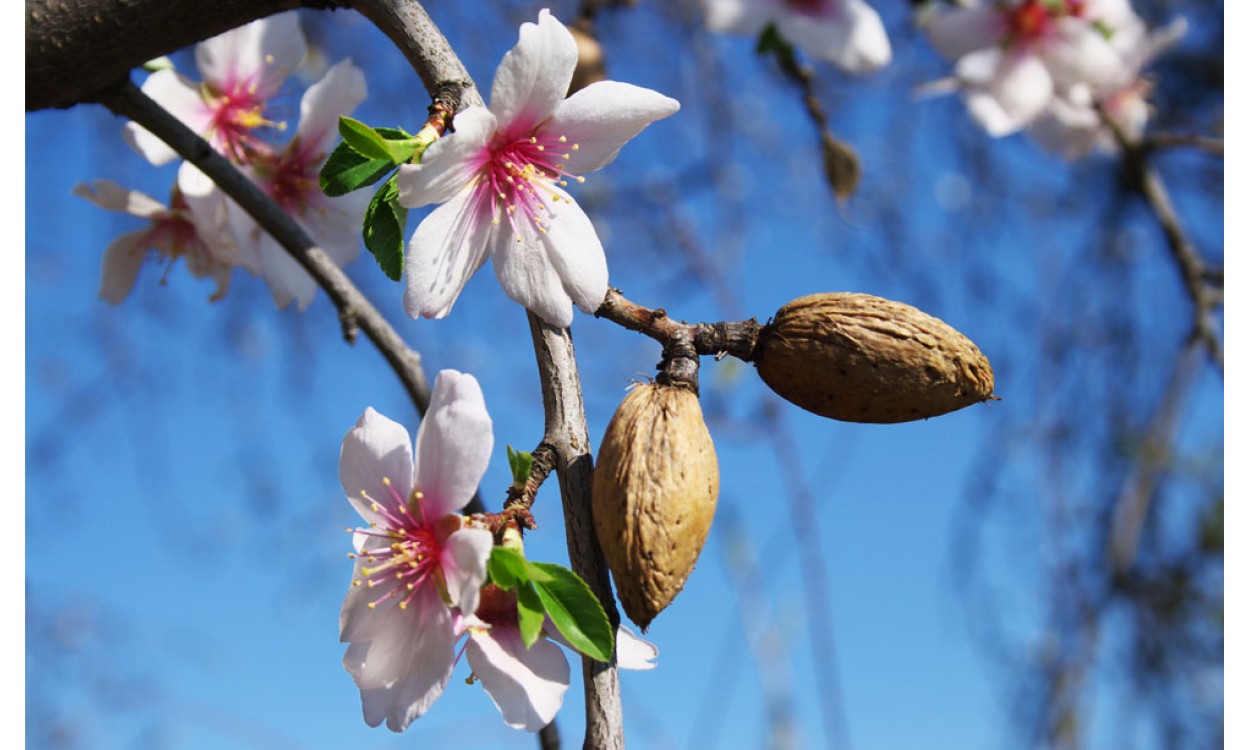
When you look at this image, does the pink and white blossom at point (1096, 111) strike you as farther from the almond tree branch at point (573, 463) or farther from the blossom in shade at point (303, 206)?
the almond tree branch at point (573, 463)

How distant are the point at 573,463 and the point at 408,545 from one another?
167 millimetres

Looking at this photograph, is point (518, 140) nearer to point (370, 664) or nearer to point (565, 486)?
point (565, 486)

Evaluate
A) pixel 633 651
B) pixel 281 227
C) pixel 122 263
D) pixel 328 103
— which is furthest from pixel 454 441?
pixel 122 263

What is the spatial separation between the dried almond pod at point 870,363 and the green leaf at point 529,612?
9.4 inches

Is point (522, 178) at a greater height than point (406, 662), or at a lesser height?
greater

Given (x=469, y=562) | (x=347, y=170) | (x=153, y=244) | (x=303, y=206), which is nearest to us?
(x=469, y=562)

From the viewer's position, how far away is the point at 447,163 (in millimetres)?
790

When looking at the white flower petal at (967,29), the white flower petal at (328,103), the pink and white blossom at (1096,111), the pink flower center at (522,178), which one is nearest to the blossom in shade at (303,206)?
the white flower petal at (328,103)

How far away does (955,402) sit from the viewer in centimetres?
81

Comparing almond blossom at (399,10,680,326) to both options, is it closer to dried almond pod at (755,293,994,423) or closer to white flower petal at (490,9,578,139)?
white flower petal at (490,9,578,139)

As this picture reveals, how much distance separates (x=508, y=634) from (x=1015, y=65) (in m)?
1.77

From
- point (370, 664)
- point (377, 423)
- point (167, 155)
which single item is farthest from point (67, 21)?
point (370, 664)

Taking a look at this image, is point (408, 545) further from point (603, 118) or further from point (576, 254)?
point (603, 118)

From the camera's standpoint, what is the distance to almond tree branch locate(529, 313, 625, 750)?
73cm
